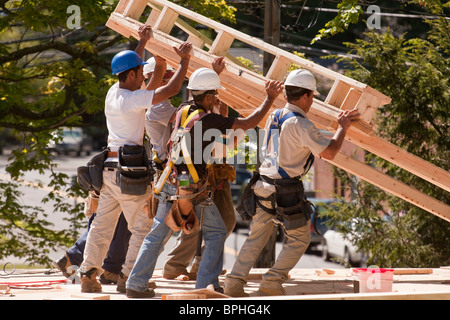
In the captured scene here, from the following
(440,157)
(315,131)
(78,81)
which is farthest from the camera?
(78,81)

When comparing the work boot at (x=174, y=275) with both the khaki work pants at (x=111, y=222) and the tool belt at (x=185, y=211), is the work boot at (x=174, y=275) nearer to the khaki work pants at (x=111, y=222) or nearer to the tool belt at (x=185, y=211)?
the khaki work pants at (x=111, y=222)

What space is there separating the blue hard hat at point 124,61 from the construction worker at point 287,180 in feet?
4.47

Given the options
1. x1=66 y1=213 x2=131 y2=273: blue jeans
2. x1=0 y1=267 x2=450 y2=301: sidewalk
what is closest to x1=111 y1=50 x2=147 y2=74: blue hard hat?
x1=66 y1=213 x2=131 y2=273: blue jeans

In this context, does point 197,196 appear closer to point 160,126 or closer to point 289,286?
point 160,126

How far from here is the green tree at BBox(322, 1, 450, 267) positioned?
12773 mm

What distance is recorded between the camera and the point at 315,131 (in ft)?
20.9

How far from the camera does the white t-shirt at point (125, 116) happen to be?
21.5 ft

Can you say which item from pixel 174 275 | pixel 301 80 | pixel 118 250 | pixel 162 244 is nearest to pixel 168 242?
pixel 174 275

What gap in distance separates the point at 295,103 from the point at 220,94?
6.91ft

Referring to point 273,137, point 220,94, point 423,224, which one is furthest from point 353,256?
point 273,137

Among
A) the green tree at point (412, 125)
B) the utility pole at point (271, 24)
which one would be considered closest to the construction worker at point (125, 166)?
the utility pole at point (271, 24)

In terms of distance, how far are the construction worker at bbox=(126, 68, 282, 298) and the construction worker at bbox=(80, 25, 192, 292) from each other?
31 cm

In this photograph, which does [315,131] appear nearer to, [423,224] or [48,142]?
[423,224]

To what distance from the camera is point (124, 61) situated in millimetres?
6691
